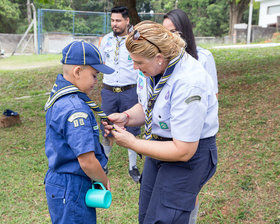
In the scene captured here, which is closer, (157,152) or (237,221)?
(157,152)

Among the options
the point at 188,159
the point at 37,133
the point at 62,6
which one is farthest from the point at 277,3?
the point at 188,159

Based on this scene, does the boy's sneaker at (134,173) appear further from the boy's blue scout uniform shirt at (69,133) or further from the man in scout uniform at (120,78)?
the boy's blue scout uniform shirt at (69,133)

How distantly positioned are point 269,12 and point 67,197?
37692mm

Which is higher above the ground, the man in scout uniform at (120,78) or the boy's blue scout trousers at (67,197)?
the man in scout uniform at (120,78)

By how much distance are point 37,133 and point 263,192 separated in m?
4.60

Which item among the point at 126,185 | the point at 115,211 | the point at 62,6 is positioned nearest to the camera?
the point at 115,211

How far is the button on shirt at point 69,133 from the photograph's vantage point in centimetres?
205

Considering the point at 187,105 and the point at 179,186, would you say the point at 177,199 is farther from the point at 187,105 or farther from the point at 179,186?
the point at 187,105

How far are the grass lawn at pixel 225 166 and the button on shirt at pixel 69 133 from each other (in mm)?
1822

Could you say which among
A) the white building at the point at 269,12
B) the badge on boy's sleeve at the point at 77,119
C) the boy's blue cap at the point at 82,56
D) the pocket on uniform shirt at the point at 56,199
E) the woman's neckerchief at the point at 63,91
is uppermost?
the white building at the point at 269,12

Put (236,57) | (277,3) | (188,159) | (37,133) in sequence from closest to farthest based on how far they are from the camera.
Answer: (188,159) < (37,133) < (236,57) < (277,3)

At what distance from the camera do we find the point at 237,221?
142 inches

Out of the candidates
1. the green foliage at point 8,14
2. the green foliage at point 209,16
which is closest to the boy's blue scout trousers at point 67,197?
the green foliage at point 8,14

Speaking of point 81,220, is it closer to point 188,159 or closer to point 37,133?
point 188,159
